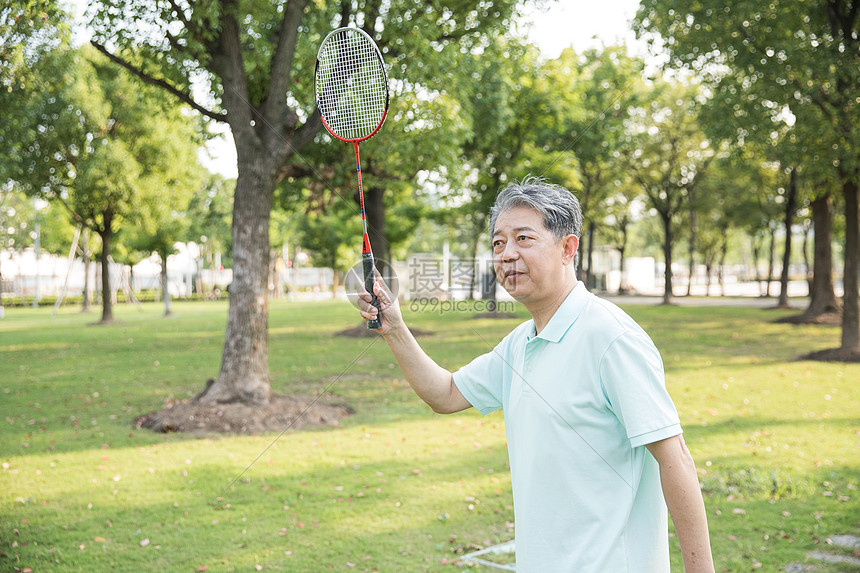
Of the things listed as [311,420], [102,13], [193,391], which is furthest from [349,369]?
[102,13]

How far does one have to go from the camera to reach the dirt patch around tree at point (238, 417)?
380 inches

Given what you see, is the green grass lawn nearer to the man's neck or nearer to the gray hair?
the man's neck

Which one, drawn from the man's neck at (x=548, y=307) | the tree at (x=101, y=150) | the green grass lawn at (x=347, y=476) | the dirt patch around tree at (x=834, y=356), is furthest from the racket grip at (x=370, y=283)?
the tree at (x=101, y=150)

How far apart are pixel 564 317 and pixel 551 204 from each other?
16.2 inches

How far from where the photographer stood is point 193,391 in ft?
42.4

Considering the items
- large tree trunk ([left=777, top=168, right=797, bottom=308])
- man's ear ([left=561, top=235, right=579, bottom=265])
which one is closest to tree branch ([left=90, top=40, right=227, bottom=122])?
man's ear ([left=561, top=235, right=579, bottom=265])

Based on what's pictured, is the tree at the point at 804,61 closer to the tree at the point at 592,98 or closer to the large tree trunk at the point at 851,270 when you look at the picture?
the large tree trunk at the point at 851,270

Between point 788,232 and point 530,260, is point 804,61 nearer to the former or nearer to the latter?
point 530,260

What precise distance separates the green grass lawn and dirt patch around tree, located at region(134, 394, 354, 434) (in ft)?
1.07

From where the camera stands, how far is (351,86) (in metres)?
4.18

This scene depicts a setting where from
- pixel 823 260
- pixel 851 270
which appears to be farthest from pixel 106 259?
pixel 823 260

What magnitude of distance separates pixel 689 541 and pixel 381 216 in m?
20.1

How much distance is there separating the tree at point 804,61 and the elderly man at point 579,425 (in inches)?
571

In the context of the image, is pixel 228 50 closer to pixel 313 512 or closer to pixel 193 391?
pixel 193 391
